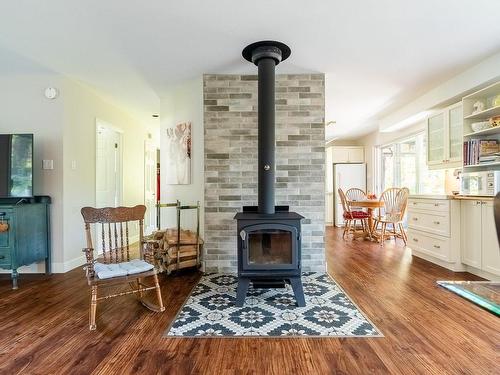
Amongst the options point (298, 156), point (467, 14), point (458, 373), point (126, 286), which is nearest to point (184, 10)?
point (298, 156)

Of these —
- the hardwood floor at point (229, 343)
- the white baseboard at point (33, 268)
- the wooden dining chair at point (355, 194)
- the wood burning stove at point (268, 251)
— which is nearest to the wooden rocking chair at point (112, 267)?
the hardwood floor at point (229, 343)

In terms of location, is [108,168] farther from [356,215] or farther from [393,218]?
[393,218]

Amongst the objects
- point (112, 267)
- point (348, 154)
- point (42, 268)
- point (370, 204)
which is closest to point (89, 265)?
point (112, 267)


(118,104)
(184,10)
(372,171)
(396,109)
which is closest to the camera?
(184,10)

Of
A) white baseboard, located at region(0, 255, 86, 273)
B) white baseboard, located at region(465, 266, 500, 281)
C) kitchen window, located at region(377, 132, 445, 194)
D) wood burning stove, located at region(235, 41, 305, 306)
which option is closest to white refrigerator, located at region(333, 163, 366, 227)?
kitchen window, located at region(377, 132, 445, 194)

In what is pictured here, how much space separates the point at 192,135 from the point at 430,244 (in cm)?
338

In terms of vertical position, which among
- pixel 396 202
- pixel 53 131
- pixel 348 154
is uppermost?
pixel 348 154

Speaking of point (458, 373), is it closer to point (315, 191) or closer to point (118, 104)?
point (315, 191)

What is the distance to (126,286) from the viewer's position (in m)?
2.93

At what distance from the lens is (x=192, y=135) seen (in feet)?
11.8

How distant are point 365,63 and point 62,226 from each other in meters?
3.92

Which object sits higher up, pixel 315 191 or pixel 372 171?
pixel 372 171

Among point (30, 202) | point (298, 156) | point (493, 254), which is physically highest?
point (298, 156)

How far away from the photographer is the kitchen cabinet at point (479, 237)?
2.92 m
